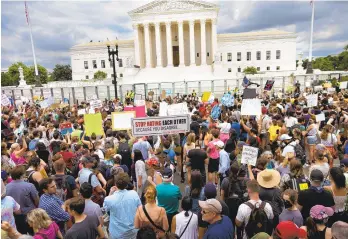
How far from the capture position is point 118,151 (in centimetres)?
720

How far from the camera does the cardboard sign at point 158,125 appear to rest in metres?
6.48

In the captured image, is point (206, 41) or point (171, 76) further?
point (206, 41)

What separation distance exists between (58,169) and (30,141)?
3136 millimetres

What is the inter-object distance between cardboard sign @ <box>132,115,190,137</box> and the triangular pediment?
2152 inches

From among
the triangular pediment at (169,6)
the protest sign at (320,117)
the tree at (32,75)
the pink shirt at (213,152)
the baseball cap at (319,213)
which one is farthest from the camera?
the tree at (32,75)

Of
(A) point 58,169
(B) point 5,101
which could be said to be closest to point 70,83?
(B) point 5,101

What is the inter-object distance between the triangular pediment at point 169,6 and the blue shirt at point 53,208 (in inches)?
2258

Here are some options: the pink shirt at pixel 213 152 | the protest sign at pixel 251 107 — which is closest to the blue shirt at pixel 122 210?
the pink shirt at pixel 213 152

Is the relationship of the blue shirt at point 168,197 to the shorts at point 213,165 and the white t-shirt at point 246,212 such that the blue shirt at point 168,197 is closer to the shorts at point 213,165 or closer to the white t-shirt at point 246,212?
the white t-shirt at point 246,212

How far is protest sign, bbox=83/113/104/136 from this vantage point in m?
8.56

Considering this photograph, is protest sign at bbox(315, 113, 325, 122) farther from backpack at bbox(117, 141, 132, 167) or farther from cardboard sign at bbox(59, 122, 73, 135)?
cardboard sign at bbox(59, 122, 73, 135)

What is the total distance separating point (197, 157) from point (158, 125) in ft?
3.66

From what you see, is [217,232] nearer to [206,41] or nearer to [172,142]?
[172,142]

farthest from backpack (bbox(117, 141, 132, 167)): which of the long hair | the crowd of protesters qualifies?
the long hair
